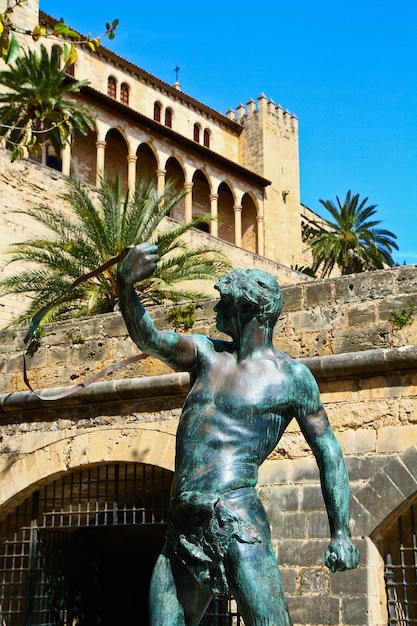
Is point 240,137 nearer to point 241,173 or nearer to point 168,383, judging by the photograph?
point 241,173

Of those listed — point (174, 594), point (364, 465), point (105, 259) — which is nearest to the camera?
point (174, 594)

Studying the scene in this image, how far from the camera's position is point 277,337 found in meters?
7.64

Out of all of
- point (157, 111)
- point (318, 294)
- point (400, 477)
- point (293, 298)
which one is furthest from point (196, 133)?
point (400, 477)

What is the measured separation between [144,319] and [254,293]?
1.45ft

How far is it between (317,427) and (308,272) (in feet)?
93.3

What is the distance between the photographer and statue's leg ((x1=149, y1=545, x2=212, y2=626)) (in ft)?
9.78

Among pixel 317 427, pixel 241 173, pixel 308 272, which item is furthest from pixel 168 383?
pixel 241 173

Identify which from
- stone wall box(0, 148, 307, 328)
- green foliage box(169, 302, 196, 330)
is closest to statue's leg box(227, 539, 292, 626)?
green foliage box(169, 302, 196, 330)

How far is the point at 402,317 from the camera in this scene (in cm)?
700

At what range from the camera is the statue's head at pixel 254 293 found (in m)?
3.26

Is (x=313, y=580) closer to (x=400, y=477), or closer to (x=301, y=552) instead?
(x=301, y=552)

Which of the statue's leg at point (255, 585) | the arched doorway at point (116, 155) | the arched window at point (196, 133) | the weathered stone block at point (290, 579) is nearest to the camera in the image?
the statue's leg at point (255, 585)

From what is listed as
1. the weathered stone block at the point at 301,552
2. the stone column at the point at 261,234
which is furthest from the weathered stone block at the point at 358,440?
the stone column at the point at 261,234

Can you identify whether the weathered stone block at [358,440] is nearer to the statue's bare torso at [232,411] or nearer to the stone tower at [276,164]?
the statue's bare torso at [232,411]
